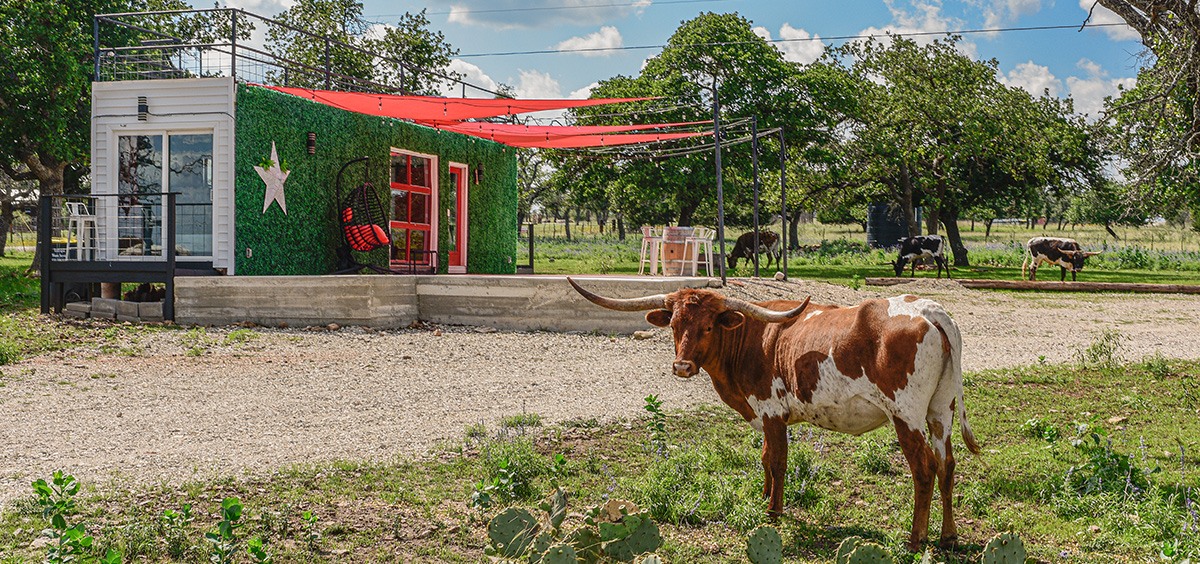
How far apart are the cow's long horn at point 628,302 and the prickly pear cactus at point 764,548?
116cm

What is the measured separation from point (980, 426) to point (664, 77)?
2122 cm

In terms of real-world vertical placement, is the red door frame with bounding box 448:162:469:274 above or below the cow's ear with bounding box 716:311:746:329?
above

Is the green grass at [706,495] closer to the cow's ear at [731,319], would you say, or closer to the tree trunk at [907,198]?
the cow's ear at [731,319]

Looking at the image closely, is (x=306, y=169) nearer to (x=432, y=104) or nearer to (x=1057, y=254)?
(x=432, y=104)

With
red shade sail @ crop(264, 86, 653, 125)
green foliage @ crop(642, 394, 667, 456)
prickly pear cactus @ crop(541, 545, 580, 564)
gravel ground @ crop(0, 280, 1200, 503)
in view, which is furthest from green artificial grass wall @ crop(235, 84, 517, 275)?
prickly pear cactus @ crop(541, 545, 580, 564)

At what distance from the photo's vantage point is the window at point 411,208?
14.8 metres

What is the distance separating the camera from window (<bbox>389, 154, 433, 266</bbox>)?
14.8 metres

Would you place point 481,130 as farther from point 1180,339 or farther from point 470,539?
point 470,539

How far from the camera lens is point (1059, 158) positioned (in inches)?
1041

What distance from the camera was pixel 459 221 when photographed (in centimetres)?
1619

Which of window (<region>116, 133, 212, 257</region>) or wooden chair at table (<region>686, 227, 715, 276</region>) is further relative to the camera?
wooden chair at table (<region>686, 227, 715, 276</region>)

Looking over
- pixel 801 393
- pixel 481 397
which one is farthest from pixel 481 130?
pixel 801 393

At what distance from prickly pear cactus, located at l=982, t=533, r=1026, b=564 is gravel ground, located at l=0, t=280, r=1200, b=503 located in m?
3.19

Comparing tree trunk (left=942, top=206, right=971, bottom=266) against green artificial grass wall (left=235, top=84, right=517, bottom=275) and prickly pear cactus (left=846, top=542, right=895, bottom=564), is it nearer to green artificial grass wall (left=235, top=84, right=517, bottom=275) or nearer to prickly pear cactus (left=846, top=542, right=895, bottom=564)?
green artificial grass wall (left=235, top=84, right=517, bottom=275)
